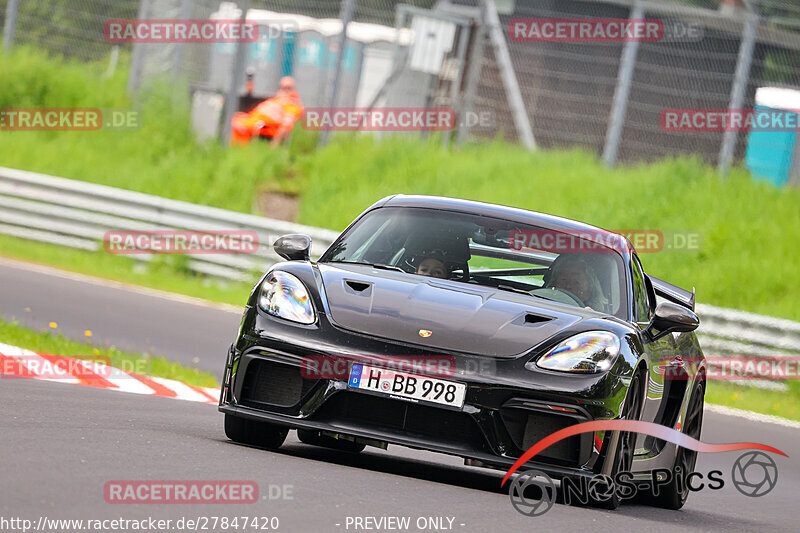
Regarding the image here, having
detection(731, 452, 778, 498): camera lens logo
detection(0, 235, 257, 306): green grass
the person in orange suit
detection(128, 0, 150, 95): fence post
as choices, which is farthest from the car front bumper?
detection(128, 0, 150, 95): fence post

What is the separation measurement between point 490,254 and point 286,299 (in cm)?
154

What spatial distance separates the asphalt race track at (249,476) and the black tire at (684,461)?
0.09 meters

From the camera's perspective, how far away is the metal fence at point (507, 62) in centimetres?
1705

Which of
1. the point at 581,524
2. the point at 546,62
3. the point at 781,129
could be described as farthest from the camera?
the point at 546,62

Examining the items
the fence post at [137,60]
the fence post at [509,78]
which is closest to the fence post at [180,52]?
the fence post at [137,60]

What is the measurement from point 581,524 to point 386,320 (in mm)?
1157

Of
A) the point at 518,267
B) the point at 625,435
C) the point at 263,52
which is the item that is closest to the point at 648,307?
the point at 518,267

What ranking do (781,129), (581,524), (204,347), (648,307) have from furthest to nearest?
1. (781,129)
2. (204,347)
3. (648,307)
4. (581,524)

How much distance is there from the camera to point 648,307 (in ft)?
24.1

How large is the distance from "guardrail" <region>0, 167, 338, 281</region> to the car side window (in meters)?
9.27

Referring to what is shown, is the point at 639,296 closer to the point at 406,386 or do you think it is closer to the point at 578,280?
the point at 578,280

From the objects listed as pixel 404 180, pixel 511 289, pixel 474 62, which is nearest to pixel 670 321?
pixel 511 289

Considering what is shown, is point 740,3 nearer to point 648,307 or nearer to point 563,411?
point 648,307

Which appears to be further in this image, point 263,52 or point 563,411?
point 263,52
